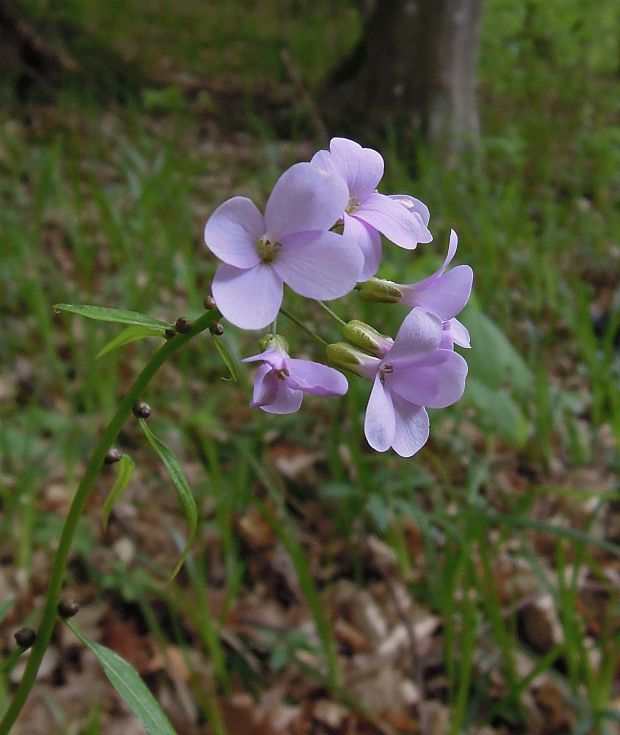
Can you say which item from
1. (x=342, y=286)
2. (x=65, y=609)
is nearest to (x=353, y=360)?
(x=342, y=286)

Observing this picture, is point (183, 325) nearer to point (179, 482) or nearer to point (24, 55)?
point (179, 482)

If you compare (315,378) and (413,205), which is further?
(413,205)

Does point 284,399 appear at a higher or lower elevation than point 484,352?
higher

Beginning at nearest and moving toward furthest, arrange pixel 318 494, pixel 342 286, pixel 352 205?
pixel 342 286 < pixel 352 205 < pixel 318 494

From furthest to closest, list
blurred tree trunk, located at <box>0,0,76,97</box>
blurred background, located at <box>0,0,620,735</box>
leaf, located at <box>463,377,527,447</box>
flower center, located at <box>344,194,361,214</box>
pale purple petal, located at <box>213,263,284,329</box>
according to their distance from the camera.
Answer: blurred tree trunk, located at <box>0,0,76,97</box> < leaf, located at <box>463,377,527,447</box> < blurred background, located at <box>0,0,620,735</box> < flower center, located at <box>344,194,361,214</box> < pale purple petal, located at <box>213,263,284,329</box>

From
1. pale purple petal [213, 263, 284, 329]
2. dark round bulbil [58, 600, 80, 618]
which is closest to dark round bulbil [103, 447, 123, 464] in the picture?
dark round bulbil [58, 600, 80, 618]

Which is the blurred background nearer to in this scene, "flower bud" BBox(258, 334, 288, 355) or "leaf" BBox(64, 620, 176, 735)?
"leaf" BBox(64, 620, 176, 735)

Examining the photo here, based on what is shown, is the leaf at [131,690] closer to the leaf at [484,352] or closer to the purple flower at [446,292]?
the purple flower at [446,292]

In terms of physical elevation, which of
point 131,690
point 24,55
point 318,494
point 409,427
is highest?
point 409,427

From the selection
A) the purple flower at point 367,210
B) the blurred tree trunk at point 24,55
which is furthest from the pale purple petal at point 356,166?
the blurred tree trunk at point 24,55
